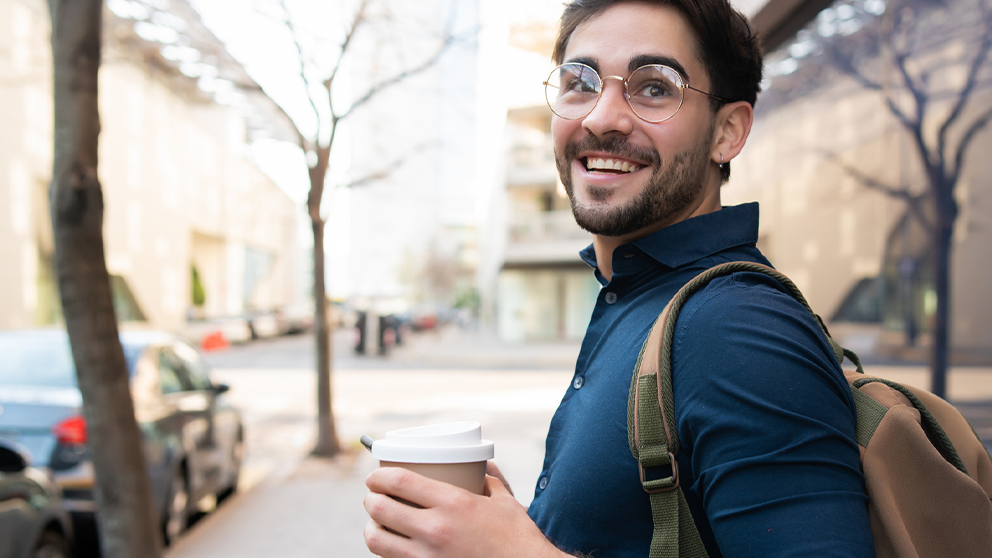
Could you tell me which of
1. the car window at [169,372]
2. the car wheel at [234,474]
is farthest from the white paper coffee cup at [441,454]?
the car wheel at [234,474]

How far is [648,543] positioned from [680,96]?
82 centimetres

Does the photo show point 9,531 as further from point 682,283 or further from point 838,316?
point 838,316

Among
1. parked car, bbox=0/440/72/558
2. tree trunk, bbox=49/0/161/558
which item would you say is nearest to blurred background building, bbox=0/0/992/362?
tree trunk, bbox=49/0/161/558

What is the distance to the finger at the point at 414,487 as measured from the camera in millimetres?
1038

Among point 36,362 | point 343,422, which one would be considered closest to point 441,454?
point 36,362

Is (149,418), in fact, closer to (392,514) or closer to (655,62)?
(392,514)

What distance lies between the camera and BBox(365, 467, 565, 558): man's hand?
1019 mm

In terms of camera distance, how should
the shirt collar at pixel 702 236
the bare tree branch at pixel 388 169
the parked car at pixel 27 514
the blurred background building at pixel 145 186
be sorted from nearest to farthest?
the shirt collar at pixel 702 236, the parked car at pixel 27 514, the bare tree branch at pixel 388 169, the blurred background building at pixel 145 186

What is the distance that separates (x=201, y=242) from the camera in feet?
133

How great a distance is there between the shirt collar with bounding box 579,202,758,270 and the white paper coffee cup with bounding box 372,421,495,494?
50 cm

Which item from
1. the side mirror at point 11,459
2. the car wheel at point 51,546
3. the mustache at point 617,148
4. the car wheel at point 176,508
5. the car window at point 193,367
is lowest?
the car wheel at point 176,508

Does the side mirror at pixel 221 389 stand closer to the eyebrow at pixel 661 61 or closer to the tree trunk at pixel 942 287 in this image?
the tree trunk at pixel 942 287

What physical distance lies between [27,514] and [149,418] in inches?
61.2

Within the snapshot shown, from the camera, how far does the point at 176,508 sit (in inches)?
216
